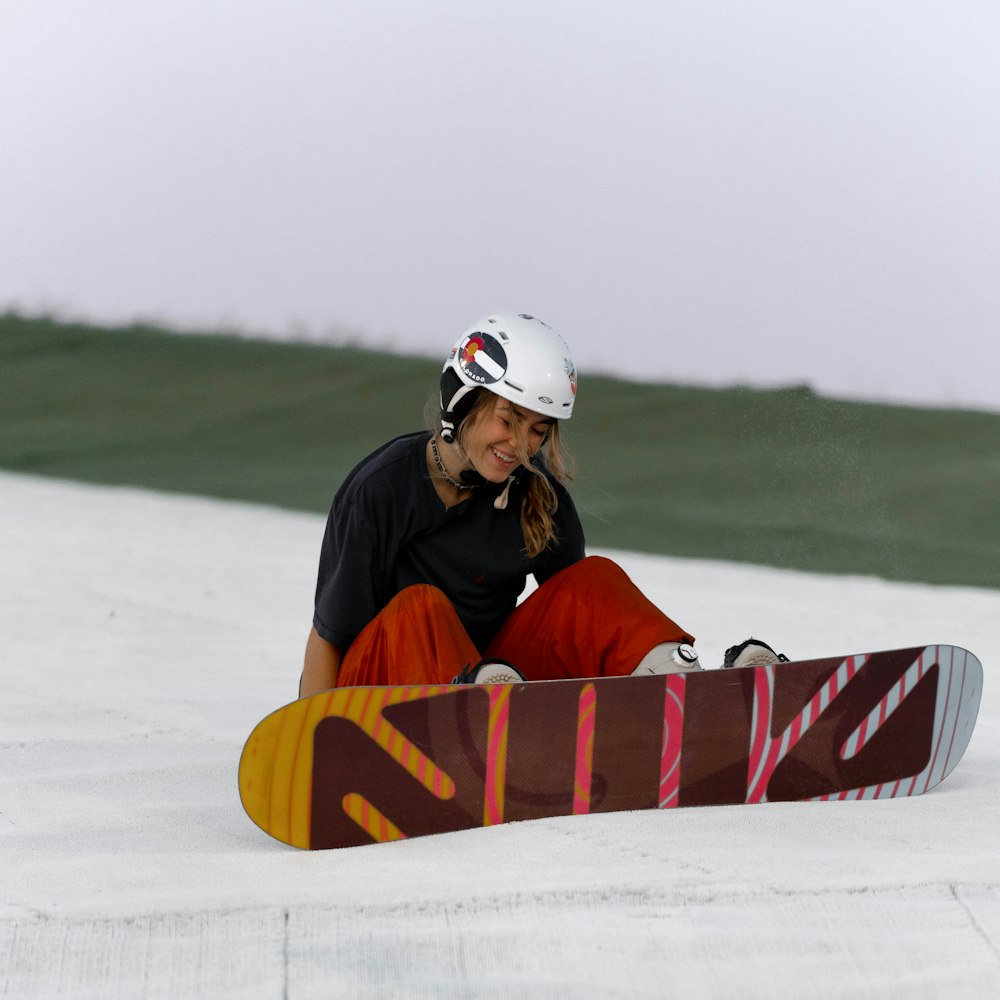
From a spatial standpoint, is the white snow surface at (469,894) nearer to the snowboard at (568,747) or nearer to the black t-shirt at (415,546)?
the snowboard at (568,747)

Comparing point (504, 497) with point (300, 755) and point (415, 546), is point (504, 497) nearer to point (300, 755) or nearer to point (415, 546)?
point (415, 546)

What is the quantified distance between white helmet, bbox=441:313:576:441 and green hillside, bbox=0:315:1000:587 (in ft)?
10.9

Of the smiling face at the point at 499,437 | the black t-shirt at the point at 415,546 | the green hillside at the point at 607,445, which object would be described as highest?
the smiling face at the point at 499,437

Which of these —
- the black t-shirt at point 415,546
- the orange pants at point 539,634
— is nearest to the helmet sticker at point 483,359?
the black t-shirt at point 415,546

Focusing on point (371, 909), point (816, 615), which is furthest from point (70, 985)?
point (816, 615)

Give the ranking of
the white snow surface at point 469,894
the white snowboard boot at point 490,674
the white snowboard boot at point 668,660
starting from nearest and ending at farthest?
the white snow surface at point 469,894 → the white snowboard boot at point 490,674 → the white snowboard boot at point 668,660

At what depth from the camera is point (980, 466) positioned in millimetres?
6859

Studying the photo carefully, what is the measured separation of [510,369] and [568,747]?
57cm

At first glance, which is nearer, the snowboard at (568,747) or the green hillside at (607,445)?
the snowboard at (568,747)

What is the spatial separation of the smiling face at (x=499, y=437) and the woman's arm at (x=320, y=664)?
37cm

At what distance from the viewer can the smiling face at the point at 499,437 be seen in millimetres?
2162

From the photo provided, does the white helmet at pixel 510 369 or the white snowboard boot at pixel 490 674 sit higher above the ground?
the white helmet at pixel 510 369

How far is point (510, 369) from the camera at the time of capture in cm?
213

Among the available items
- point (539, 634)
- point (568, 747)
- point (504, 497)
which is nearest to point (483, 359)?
point (504, 497)
